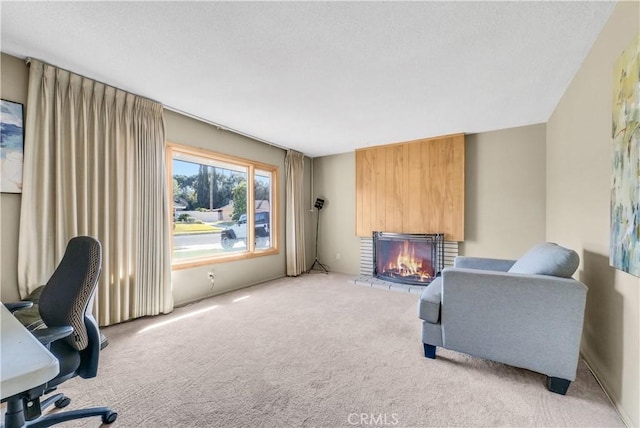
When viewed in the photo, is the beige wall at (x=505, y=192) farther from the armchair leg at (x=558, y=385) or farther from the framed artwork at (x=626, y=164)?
the armchair leg at (x=558, y=385)

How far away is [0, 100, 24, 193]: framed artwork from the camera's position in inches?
83.1

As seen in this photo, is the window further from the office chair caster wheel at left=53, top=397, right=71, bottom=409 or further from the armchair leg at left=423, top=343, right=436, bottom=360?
the armchair leg at left=423, top=343, right=436, bottom=360

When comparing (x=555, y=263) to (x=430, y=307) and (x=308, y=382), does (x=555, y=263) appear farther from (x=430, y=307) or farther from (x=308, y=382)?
(x=308, y=382)

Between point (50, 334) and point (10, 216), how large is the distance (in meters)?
1.82

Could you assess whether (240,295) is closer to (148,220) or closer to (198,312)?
(198,312)

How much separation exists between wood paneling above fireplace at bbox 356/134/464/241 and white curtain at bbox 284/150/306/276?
112cm

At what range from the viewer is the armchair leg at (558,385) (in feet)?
5.57

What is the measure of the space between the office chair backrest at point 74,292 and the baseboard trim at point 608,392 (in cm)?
286

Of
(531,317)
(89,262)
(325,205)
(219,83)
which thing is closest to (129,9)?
(219,83)

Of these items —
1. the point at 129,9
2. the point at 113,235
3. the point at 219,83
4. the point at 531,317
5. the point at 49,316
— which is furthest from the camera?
the point at 113,235

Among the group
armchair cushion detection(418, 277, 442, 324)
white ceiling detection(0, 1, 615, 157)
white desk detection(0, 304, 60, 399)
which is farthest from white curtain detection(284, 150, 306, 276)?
white desk detection(0, 304, 60, 399)

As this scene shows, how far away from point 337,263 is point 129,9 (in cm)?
467

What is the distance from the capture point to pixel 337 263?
545cm

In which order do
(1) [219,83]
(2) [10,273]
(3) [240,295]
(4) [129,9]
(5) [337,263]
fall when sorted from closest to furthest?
(4) [129,9]
(2) [10,273]
(1) [219,83]
(3) [240,295]
(5) [337,263]
